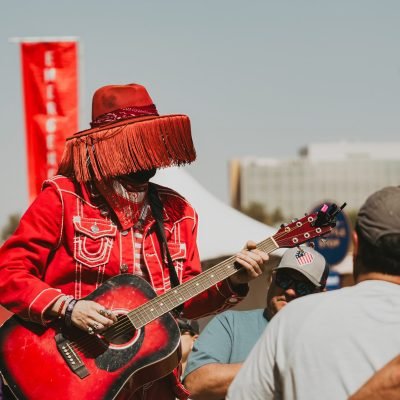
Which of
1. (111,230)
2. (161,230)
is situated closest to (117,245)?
(111,230)

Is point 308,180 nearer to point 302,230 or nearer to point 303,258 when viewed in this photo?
point 303,258

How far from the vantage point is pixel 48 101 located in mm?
12711

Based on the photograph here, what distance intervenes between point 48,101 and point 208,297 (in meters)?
8.82

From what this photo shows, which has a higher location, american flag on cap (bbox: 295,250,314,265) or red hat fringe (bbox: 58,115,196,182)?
red hat fringe (bbox: 58,115,196,182)

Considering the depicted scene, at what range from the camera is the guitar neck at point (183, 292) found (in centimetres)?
407

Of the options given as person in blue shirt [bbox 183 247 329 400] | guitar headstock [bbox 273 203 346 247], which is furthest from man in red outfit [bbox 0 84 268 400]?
person in blue shirt [bbox 183 247 329 400]

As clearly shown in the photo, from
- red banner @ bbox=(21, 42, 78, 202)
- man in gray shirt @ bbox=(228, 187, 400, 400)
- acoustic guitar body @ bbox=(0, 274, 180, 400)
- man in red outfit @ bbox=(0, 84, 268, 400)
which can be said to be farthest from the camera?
red banner @ bbox=(21, 42, 78, 202)

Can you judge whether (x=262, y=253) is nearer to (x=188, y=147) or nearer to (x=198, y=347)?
(x=188, y=147)

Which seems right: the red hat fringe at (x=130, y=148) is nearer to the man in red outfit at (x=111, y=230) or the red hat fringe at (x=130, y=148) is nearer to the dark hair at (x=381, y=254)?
the man in red outfit at (x=111, y=230)

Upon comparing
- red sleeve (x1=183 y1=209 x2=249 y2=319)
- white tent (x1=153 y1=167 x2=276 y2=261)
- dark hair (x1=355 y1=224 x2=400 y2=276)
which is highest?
dark hair (x1=355 y1=224 x2=400 y2=276)

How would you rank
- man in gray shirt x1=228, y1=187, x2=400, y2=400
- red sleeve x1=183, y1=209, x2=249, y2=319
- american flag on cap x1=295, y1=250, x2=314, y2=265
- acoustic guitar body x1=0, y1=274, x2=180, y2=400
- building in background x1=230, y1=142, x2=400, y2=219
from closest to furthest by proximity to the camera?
man in gray shirt x1=228, y1=187, x2=400, y2=400 < acoustic guitar body x1=0, y1=274, x2=180, y2=400 < red sleeve x1=183, y1=209, x2=249, y2=319 < american flag on cap x1=295, y1=250, x2=314, y2=265 < building in background x1=230, y1=142, x2=400, y2=219

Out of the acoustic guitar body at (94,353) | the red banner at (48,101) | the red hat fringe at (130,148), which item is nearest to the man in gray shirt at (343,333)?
the acoustic guitar body at (94,353)

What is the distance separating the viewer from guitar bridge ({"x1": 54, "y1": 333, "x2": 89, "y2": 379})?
3994mm

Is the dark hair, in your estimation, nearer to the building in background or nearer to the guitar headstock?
the guitar headstock
